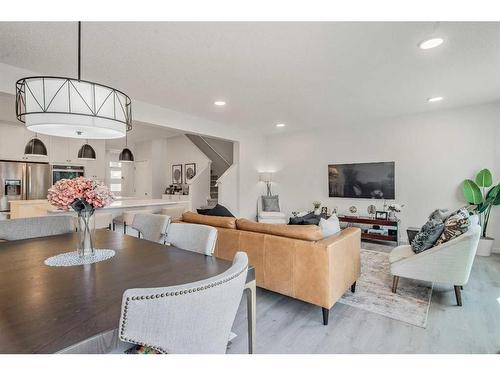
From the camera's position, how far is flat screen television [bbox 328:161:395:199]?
5.25 metres

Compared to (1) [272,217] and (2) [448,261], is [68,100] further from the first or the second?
(1) [272,217]

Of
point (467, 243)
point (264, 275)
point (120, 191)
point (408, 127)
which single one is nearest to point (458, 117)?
point (408, 127)

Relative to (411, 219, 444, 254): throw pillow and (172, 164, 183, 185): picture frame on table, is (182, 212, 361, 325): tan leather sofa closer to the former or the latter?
(411, 219, 444, 254): throw pillow

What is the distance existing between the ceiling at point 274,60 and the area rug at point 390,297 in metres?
2.48

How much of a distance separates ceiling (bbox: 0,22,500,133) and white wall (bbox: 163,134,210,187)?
3.17 metres

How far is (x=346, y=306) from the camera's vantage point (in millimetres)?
2441

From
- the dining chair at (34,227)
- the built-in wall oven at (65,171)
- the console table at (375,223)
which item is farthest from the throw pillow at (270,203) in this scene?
the dining chair at (34,227)

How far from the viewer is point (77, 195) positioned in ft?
5.14

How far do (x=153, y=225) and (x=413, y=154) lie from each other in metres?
4.93

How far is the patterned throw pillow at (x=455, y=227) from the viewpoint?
2.44m

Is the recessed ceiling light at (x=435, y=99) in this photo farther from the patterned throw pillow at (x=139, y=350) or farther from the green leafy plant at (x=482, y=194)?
the patterned throw pillow at (x=139, y=350)

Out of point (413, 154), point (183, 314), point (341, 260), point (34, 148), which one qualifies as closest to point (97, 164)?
point (34, 148)

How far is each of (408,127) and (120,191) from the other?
8836mm
